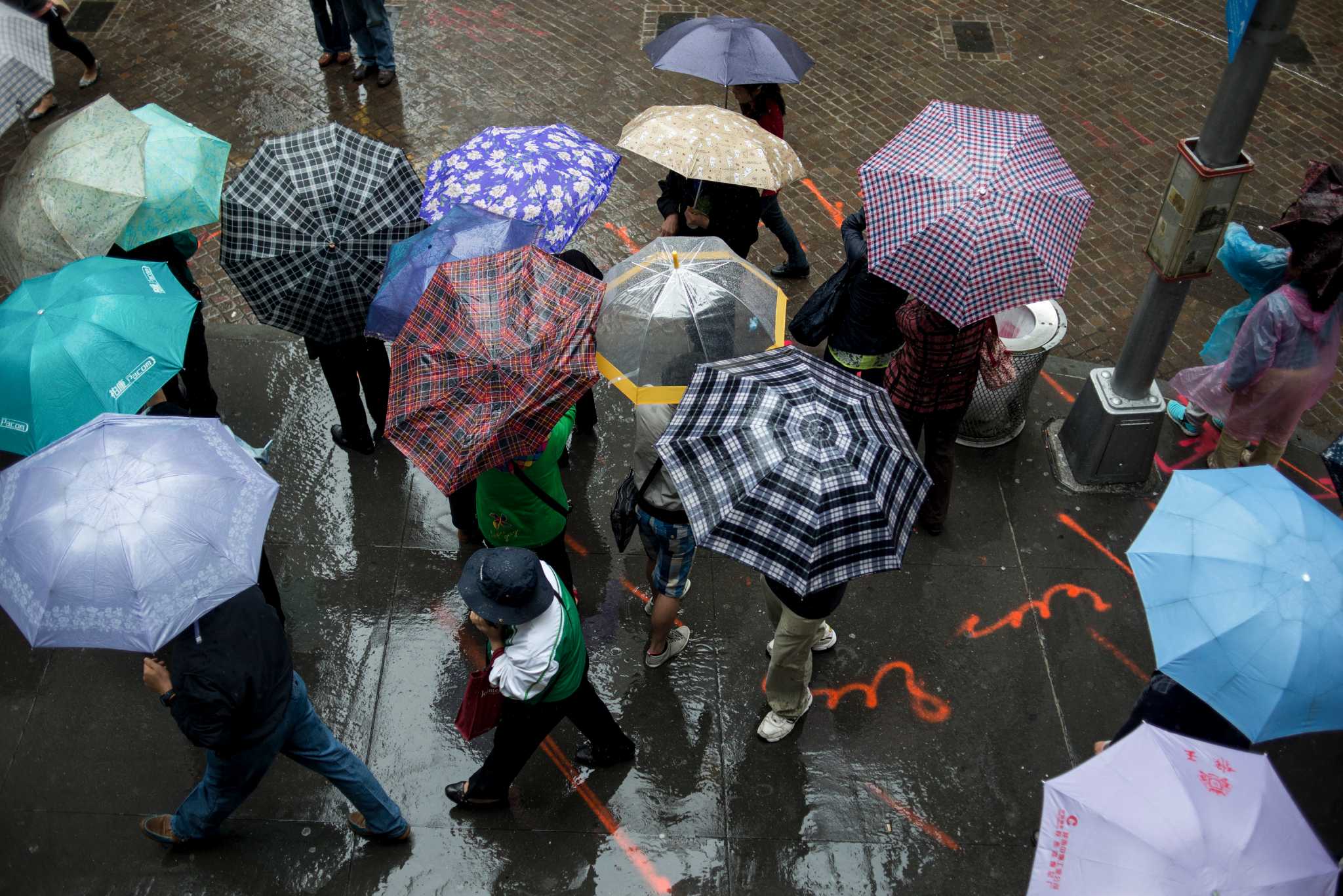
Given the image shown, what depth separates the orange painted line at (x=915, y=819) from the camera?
16.6 feet

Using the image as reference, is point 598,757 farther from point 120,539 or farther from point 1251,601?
point 1251,601

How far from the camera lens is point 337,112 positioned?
30.4 feet

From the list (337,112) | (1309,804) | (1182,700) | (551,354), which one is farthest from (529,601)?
(337,112)

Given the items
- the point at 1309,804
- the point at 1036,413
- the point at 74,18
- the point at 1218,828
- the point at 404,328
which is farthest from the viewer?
the point at 74,18

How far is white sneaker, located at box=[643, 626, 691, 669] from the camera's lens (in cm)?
560

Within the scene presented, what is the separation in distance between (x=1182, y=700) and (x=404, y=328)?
11.6 ft

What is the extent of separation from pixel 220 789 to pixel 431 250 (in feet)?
8.23

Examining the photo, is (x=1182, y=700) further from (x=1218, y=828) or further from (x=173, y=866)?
(x=173, y=866)

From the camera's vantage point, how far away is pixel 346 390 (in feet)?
20.2

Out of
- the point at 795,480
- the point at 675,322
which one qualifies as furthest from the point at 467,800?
the point at 675,322

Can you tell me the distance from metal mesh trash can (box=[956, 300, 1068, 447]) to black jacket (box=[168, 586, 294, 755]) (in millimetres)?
4041

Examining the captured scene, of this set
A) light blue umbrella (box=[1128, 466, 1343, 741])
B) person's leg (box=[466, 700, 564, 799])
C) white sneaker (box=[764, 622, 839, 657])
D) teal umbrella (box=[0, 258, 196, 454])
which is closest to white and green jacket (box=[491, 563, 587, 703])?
person's leg (box=[466, 700, 564, 799])

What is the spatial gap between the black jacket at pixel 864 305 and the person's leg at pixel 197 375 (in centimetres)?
363

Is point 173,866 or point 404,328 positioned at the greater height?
point 404,328
